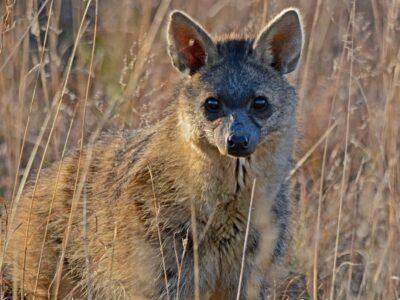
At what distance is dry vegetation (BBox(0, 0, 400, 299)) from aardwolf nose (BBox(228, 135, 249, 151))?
0.57m

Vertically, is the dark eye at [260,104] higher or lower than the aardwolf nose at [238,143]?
higher

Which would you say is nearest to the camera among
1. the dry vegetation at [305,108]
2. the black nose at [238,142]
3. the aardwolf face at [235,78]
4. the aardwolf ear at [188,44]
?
the black nose at [238,142]

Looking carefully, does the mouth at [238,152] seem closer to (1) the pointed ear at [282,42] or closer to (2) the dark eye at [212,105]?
(2) the dark eye at [212,105]

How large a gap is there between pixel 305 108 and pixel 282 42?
2.68 metres

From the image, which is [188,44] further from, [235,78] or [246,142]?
[246,142]

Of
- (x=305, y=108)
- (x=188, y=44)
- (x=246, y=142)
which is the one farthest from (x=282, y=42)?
(x=305, y=108)

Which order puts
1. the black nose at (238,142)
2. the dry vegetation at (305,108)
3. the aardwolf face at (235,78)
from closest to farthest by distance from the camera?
the black nose at (238,142) → the aardwolf face at (235,78) → the dry vegetation at (305,108)

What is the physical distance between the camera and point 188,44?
5758mm

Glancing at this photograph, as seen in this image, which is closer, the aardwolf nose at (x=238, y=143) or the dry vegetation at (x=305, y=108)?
the aardwolf nose at (x=238, y=143)

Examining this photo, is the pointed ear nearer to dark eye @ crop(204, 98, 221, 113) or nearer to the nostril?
dark eye @ crop(204, 98, 221, 113)

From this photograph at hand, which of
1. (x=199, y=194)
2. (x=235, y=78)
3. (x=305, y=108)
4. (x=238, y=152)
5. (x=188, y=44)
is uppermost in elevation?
(x=188, y=44)

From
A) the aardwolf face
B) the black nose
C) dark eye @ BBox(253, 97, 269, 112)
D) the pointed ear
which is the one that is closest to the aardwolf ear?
the aardwolf face

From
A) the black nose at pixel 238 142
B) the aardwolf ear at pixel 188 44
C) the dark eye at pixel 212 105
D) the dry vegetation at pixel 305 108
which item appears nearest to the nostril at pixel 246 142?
the black nose at pixel 238 142

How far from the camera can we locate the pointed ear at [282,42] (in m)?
5.71
